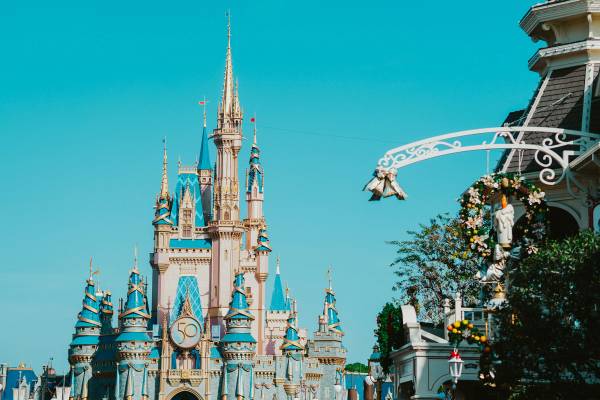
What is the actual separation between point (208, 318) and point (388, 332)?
66.4 meters

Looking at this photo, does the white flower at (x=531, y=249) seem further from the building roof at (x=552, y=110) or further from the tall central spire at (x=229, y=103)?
the tall central spire at (x=229, y=103)

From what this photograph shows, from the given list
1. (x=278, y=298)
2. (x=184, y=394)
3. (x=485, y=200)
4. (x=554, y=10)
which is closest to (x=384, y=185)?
(x=485, y=200)

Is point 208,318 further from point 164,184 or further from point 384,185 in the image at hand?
point 384,185

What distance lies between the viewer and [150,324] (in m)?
96.0

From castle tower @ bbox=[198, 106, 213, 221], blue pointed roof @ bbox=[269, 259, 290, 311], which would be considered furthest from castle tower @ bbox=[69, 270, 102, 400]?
blue pointed roof @ bbox=[269, 259, 290, 311]

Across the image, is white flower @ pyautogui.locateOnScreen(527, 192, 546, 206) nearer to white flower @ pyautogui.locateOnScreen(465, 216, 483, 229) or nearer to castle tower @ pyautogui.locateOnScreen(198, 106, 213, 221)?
white flower @ pyautogui.locateOnScreen(465, 216, 483, 229)

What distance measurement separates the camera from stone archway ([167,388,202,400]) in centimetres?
8781

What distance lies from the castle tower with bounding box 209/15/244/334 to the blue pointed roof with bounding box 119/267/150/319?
7.40 meters

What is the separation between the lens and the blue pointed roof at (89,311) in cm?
9375

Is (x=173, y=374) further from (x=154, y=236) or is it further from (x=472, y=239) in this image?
(x=472, y=239)

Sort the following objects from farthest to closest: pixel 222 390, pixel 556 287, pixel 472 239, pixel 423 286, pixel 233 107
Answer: pixel 233 107 → pixel 222 390 → pixel 423 286 → pixel 472 239 → pixel 556 287

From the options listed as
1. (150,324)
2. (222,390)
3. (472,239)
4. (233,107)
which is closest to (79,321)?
(150,324)

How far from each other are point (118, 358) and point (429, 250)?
52.7 metres

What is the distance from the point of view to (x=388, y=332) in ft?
83.6
